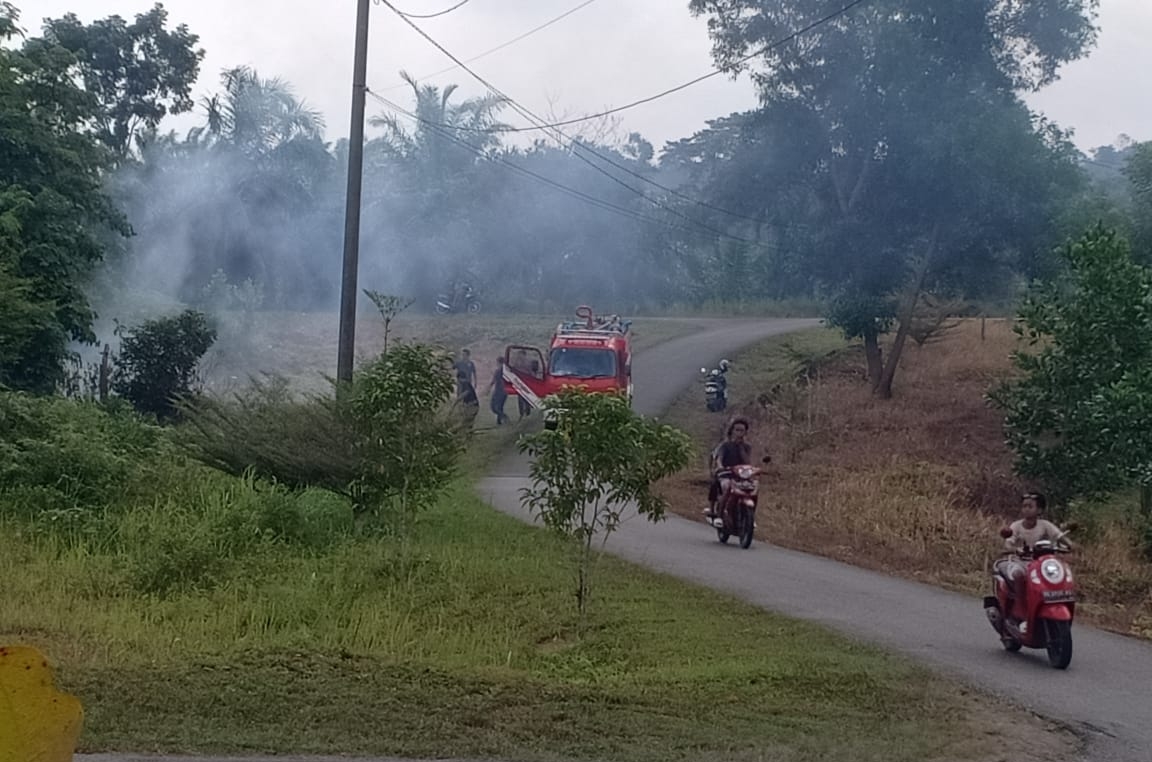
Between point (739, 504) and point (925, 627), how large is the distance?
4.74m

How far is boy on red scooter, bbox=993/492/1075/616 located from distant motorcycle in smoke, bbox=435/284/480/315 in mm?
34869

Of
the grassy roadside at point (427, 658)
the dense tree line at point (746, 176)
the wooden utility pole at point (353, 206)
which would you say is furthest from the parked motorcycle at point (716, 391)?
the grassy roadside at point (427, 658)

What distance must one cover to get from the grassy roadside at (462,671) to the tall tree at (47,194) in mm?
10048

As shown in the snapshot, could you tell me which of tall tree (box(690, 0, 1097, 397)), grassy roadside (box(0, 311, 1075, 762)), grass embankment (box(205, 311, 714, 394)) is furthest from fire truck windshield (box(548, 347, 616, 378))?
grassy roadside (box(0, 311, 1075, 762))

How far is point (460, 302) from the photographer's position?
44688 mm

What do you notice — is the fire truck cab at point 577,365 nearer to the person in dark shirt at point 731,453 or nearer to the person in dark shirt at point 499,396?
the person in dark shirt at point 499,396

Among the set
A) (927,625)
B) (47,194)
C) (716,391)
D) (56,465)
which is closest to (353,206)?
(56,465)

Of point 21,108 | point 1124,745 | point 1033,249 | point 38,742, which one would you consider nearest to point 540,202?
point 1033,249

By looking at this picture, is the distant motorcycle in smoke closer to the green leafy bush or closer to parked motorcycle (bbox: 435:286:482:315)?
parked motorcycle (bbox: 435:286:482:315)

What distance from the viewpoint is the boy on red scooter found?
9719 mm

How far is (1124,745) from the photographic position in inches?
287

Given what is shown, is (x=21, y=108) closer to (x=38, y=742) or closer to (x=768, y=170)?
(x=768, y=170)

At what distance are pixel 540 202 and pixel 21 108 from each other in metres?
24.5

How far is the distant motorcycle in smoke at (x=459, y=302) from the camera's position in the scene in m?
43.9
